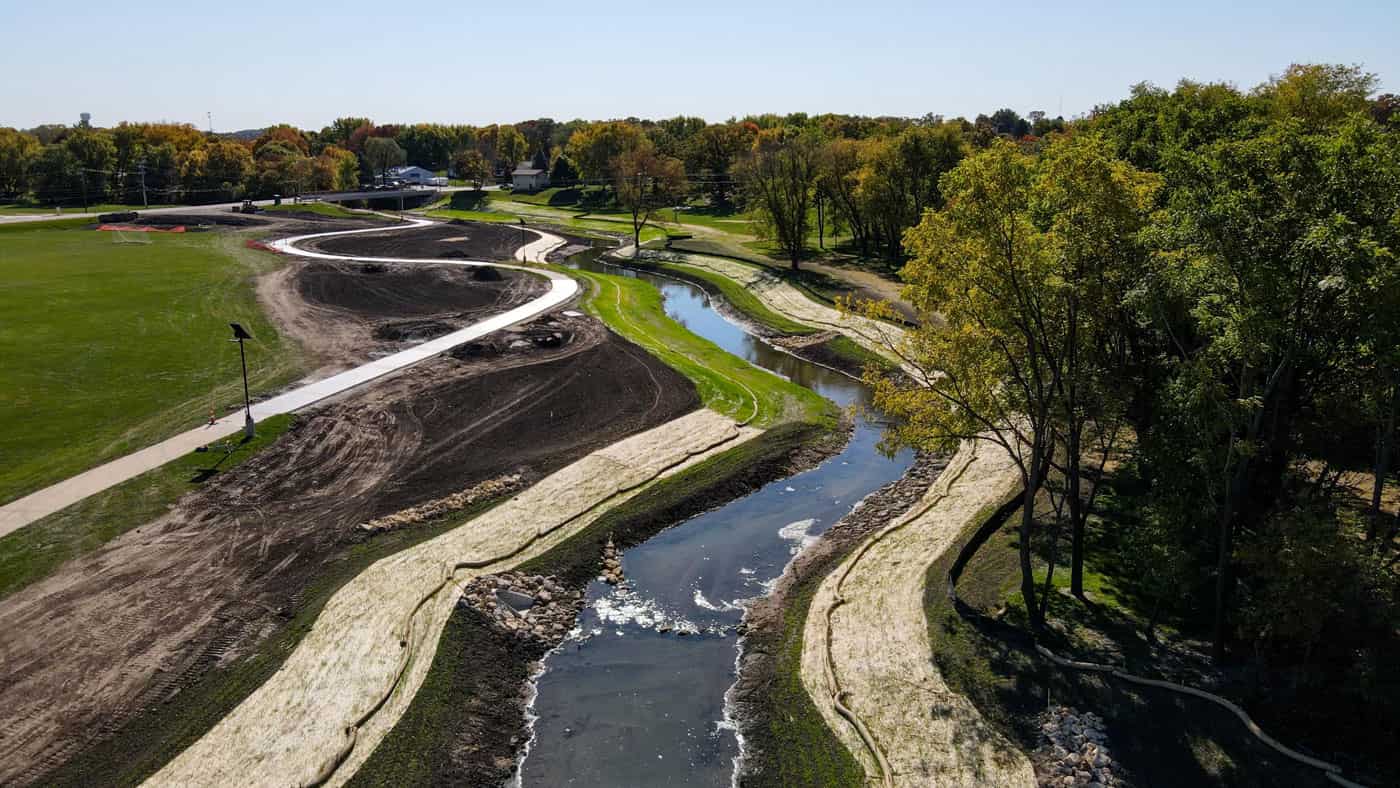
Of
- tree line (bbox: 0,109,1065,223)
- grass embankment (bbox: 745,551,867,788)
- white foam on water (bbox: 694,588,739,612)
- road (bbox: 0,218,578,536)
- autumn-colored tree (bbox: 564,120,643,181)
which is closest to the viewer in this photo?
grass embankment (bbox: 745,551,867,788)

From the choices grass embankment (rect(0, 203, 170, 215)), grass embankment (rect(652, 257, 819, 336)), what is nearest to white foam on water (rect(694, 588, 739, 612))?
grass embankment (rect(652, 257, 819, 336))

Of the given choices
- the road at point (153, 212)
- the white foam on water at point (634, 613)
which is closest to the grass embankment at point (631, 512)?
the white foam on water at point (634, 613)

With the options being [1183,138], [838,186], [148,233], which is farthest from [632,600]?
[148,233]

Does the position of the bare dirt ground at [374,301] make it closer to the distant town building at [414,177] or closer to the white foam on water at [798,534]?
the white foam on water at [798,534]

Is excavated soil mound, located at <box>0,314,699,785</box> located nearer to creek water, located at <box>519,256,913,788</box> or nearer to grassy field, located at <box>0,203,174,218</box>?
creek water, located at <box>519,256,913,788</box>

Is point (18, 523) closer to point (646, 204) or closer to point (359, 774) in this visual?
point (359, 774)

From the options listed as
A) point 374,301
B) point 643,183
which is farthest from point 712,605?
point 643,183
